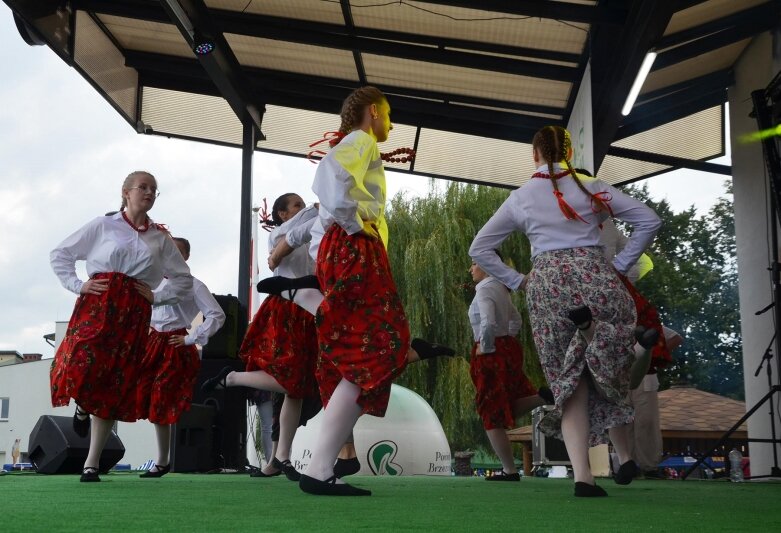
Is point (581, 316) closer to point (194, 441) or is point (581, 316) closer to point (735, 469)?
point (735, 469)

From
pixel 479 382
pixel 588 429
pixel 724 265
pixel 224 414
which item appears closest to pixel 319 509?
pixel 588 429

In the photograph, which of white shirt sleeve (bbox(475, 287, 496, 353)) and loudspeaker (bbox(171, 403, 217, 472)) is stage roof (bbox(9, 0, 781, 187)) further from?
loudspeaker (bbox(171, 403, 217, 472))

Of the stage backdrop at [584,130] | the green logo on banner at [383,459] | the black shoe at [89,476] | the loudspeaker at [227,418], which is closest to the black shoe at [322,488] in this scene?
the black shoe at [89,476]

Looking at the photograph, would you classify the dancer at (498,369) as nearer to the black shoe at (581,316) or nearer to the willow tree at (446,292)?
the black shoe at (581,316)

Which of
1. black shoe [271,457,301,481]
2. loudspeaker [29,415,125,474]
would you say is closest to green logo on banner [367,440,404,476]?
loudspeaker [29,415,125,474]

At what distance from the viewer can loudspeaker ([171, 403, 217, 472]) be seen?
934 centimetres

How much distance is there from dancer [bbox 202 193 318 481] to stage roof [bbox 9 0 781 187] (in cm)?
320

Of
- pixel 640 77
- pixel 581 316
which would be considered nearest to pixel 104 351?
pixel 581 316

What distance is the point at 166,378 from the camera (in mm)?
6070

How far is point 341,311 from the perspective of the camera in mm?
3645

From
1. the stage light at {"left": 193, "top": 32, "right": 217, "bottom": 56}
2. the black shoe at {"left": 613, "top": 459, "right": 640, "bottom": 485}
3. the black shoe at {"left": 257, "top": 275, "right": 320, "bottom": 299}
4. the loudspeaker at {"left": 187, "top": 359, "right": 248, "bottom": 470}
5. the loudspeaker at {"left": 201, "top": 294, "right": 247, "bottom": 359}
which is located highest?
the stage light at {"left": 193, "top": 32, "right": 217, "bottom": 56}

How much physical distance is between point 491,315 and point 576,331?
8.56ft

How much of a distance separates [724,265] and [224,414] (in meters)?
23.1

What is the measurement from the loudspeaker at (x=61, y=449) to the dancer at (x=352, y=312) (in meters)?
4.35
